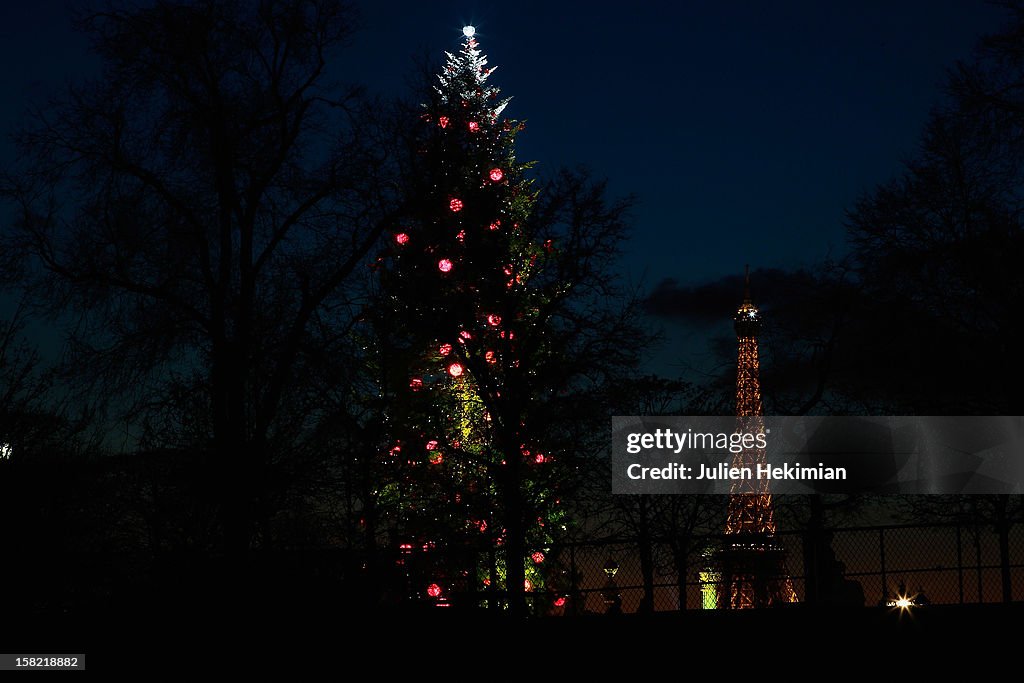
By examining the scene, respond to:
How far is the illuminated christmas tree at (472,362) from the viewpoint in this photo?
78.5ft

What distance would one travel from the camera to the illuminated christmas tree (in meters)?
23.9

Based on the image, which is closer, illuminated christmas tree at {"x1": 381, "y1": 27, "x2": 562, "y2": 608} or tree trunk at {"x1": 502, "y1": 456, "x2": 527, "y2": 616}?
tree trunk at {"x1": 502, "y1": 456, "x2": 527, "y2": 616}

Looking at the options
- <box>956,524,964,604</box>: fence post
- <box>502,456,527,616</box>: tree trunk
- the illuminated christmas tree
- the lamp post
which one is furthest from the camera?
the illuminated christmas tree

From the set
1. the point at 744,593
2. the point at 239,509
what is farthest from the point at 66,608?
the point at 744,593

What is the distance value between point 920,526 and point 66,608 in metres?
13.6

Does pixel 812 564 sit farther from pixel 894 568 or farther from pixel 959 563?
pixel 959 563

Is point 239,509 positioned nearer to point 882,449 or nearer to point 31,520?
point 31,520

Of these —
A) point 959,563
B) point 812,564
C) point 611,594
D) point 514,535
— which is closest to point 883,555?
point 812,564

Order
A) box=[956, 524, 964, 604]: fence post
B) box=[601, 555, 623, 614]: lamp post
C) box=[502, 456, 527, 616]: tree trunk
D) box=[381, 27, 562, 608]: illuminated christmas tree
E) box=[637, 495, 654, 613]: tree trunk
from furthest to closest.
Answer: box=[381, 27, 562, 608]: illuminated christmas tree → box=[637, 495, 654, 613]: tree trunk → box=[502, 456, 527, 616]: tree trunk → box=[956, 524, 964, 604]: fence post → box=[601, 555, 623, 614]: lamp post

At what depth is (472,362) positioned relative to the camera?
2572 cm

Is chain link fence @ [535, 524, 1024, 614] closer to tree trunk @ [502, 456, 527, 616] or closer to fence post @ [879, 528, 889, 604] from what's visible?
fence post @ [879, 528, 889, 604]

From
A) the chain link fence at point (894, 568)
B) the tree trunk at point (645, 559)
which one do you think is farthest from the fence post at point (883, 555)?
the tree trunk at point (645, 559)

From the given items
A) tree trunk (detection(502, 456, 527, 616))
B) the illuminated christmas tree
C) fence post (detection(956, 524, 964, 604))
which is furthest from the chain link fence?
the illuminated christmas tree

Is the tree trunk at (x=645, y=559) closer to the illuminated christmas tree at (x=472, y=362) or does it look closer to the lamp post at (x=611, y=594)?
the lamp post at (x=611, y=594)
